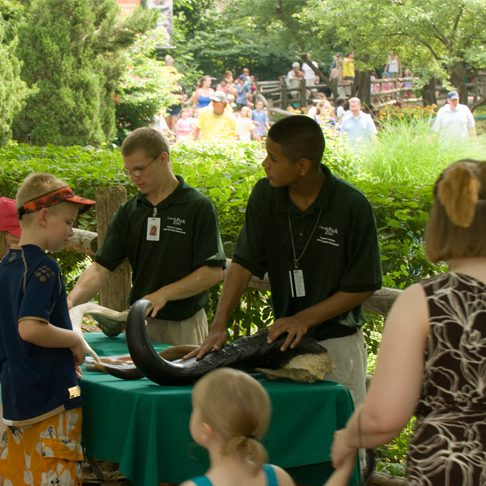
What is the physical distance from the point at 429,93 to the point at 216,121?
48.6 feet

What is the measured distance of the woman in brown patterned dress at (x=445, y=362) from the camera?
8.60 ft

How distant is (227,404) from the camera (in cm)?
284

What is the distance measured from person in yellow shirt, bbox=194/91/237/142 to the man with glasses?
49.0ft

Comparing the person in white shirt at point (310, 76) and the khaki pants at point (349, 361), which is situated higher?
the person in white shirt at point (310, 76)

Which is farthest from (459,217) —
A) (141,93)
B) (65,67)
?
(141,93)

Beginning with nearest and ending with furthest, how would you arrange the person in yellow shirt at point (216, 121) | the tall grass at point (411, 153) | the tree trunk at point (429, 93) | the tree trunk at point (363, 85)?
the tall grass at point (411, 153)
the person in yellow shirt at point (216, 121)
the tree trunk at point (429, 93)
the tree trunk at point (363, 85)

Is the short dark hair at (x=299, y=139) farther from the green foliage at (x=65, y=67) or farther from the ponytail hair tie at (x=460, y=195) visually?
the green foliage at (x=65, y=67)

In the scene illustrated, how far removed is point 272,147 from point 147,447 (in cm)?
125

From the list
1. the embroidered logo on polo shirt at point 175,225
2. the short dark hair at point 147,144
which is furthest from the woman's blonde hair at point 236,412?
the short dark hair at point 147,144

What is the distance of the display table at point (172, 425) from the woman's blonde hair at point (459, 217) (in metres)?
1.31

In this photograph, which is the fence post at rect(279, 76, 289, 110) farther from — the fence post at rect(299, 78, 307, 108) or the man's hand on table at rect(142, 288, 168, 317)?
the man's hand on table at rect(142, 288, 168, 317)

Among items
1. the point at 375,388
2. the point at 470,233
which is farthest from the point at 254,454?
the point at 470,233

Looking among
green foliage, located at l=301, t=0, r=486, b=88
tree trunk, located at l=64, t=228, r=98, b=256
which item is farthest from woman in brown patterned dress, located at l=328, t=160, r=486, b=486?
green foliage, located at l=301, t=0, r=486, b=88

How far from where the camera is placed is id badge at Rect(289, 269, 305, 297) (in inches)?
169
